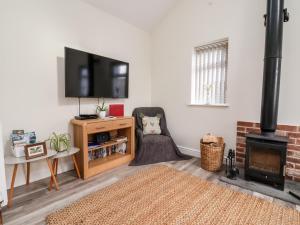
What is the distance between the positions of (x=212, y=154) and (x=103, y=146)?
5.29ft

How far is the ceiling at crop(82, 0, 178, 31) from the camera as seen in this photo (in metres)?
2.72

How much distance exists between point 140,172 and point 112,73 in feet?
5.37

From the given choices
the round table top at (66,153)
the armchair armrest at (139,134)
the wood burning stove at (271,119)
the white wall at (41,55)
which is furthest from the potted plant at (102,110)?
the wood burning stove at (271,119)

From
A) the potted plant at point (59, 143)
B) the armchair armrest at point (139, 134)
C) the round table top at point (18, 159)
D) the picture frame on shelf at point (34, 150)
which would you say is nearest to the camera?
the round table top at point (18, 159)

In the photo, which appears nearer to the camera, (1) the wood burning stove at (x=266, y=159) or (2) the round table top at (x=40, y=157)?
(2) the round table top at (x=40, y=157)

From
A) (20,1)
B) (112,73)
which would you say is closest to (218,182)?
(112,73)

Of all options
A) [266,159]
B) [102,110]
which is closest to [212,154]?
[266,159]

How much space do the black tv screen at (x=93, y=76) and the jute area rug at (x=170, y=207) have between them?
4.47 feet

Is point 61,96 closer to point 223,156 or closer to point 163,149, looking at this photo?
point 163,149

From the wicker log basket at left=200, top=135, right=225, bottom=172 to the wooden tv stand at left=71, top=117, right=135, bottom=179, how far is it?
1.18m

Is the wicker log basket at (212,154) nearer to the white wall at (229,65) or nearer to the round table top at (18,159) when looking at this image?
the white wall at (229,65)

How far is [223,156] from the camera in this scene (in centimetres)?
267

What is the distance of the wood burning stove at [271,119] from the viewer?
1915 millimetres

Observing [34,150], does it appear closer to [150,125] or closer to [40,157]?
[40,157]
